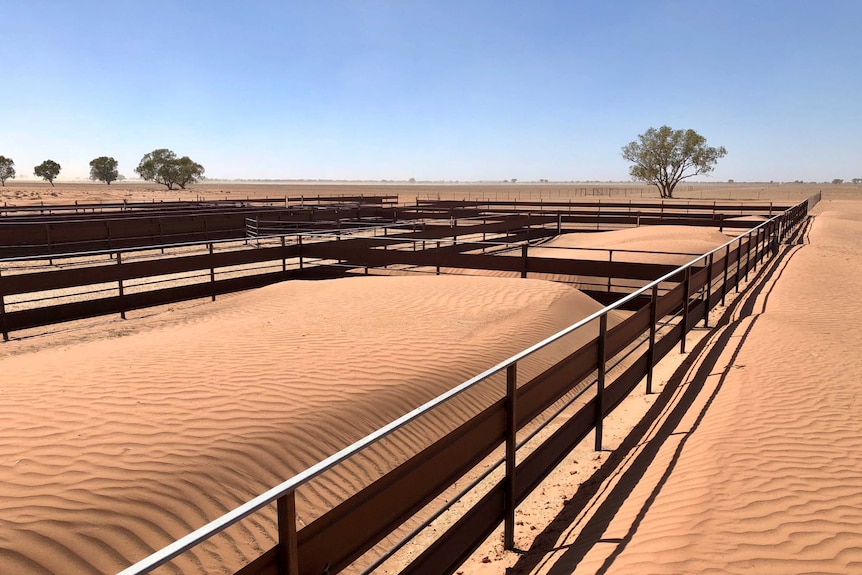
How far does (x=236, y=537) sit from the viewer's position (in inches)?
189

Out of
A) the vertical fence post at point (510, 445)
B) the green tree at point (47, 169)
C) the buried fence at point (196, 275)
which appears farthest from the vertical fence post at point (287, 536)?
the green tree at point (47, 169)

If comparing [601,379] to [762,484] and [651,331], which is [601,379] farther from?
[651,331]

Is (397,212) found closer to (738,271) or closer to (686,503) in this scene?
(738,271)

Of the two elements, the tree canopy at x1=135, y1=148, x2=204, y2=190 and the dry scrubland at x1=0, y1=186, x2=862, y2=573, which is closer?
the dry scrubland at x1=0, y1=186, x2=862, y2=573

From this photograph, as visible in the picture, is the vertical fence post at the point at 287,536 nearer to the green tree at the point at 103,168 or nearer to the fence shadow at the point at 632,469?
the fence shadow at the point at 632,469

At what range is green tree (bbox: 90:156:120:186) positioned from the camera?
489ft

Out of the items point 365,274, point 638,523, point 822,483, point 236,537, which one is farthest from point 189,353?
point 365,274

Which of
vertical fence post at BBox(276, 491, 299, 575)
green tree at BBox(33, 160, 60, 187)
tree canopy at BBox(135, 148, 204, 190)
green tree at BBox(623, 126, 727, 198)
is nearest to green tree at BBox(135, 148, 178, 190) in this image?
tree canopy at BBox(135, 148, 204, 190)

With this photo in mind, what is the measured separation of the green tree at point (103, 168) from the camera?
149125 mm

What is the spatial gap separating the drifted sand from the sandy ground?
6.75 ft

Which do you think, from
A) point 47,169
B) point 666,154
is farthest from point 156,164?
point 666,154

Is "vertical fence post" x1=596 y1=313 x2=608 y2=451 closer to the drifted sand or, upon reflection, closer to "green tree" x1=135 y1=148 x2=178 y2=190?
the drifted sand

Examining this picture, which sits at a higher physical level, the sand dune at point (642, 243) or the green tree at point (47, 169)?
the green tree at point (47, 169)

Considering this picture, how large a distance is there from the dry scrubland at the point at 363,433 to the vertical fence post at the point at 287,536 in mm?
2139
